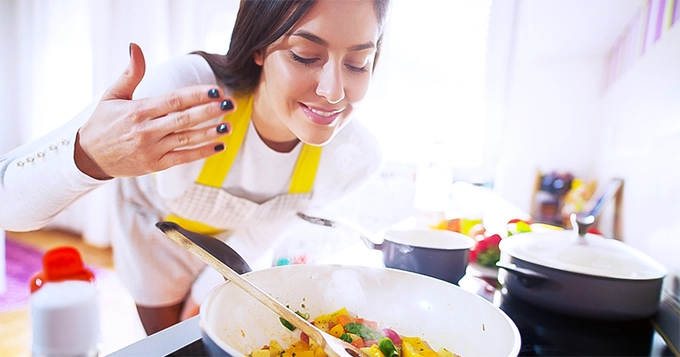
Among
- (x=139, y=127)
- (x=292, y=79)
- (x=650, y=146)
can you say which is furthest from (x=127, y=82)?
(x=650, y=146)

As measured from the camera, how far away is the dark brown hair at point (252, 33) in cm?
43

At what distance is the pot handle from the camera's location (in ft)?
1.66

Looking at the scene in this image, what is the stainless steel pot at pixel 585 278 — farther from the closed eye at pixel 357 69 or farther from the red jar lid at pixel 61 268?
the red jar lid at pixel 61 268

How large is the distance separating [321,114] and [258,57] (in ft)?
0.32

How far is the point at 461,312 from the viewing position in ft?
1.37

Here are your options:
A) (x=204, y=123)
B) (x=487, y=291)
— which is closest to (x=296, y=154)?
(x=204, y=123)

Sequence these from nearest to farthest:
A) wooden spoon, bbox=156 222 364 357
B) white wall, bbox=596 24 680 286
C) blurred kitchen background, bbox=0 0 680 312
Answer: wooden spoon, bbox=156 222 364 357 < blurred kitchen background, bbox=0 0 680 312 < white wall, bbox=596 24 680 286

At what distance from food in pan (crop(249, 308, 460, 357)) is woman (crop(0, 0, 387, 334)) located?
17 cm

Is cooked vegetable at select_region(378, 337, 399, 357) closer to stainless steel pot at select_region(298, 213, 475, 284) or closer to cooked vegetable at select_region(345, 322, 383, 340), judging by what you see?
cooked vegetable at select_region(345, 322, 383, 340)

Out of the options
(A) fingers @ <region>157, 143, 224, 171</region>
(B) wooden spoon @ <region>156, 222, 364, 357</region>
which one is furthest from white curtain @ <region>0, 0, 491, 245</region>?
(B) wooden spoon @ <region>156, 222, 364, 357</region>

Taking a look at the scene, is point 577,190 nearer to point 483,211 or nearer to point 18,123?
point 483,211

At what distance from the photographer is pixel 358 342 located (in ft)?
1.28

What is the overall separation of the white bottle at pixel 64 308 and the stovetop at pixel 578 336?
14cm

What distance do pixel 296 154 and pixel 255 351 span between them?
250 mm
